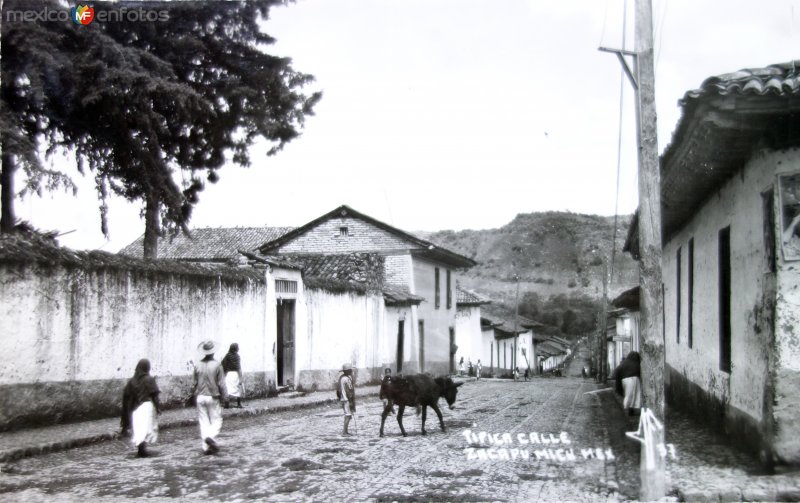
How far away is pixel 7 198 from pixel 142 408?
10.6 m

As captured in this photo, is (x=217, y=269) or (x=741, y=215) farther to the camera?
(x=217, y=269)

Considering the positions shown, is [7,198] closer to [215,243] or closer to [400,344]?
[400,344]

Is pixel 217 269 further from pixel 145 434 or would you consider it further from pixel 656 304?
pixel 656 304

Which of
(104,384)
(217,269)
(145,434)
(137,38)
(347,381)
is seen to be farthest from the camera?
(137,38)

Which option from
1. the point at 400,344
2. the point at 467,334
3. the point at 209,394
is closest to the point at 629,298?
the point at 400,344

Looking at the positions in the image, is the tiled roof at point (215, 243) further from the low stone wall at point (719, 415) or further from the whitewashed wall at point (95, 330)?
the low stone wall at point (719, 415)

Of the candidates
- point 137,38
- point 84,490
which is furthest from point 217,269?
point 84,490

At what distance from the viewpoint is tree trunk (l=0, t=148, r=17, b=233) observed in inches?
701

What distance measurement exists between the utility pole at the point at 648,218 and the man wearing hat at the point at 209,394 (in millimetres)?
5697

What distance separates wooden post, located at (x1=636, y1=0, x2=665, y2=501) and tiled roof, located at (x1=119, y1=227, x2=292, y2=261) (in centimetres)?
4337

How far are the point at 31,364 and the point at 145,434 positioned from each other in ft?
10.2

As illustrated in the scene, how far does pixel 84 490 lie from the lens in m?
Result: 7.82

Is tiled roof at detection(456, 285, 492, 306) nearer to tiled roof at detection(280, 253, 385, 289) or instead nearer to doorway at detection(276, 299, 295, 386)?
tiled roof at detection(280, 253, 385, 289)

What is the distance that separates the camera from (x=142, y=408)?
10.5m
